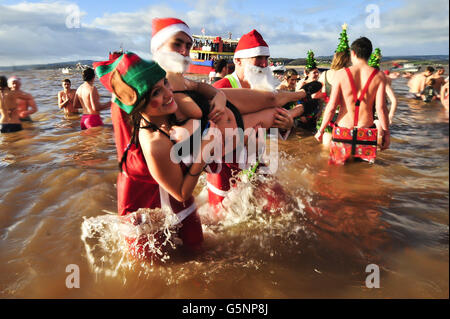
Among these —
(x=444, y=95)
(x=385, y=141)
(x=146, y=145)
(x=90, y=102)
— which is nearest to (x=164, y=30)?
(x=146, y=145)

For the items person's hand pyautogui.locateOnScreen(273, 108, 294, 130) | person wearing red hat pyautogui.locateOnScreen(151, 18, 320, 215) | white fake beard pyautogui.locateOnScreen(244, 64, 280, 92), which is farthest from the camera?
white fake beard pyautogui.locateOnScreen(244, 64, 280, 92)

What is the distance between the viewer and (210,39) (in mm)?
35031

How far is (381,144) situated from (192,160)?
9.75 feet

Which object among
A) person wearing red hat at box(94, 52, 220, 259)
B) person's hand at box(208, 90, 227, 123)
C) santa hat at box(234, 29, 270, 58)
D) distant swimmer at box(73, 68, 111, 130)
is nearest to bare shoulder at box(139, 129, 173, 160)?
person wearing red hat at box(94, 52, 220, 259)

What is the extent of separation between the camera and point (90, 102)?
24.5 ft

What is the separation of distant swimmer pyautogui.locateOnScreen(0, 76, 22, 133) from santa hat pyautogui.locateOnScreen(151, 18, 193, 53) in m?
5.89

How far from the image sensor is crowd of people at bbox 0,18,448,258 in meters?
1.76

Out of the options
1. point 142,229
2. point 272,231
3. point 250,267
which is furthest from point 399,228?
point 142,229

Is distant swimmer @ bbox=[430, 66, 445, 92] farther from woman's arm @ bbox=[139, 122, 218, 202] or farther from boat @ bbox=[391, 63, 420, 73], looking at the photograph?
woman's arm @ bbox=[139, 122, 218, 202]

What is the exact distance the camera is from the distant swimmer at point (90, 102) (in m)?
7.41

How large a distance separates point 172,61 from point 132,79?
0.63 metres

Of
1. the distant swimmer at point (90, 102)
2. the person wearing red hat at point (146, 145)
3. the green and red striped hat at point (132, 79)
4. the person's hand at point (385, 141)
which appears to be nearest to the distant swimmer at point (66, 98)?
the distant swimmer at point (90, 102)

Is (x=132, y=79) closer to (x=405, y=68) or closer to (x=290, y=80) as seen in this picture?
(x=405, y=68)

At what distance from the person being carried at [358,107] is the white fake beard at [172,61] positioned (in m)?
1.94
